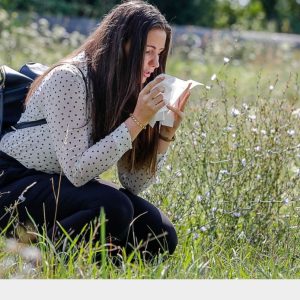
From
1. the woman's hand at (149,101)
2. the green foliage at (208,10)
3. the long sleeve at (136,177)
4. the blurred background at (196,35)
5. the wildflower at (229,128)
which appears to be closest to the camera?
the woman's hand at (149,101)

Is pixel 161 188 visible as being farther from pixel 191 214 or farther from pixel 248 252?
pixel 248 252

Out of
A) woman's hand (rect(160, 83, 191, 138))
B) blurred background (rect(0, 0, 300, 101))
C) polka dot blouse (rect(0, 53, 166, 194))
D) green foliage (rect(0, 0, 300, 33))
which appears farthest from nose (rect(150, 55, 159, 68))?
green foliage (rect(0, 0, 300, 33))

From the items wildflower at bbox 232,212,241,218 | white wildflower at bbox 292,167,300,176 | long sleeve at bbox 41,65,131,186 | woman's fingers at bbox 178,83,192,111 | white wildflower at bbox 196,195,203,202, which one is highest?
woman's fingers at bbox 178,83,192,111

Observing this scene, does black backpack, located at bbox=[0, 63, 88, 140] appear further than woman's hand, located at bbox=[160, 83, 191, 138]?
Yes

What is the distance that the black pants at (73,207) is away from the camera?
144 inches

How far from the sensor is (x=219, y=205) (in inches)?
171

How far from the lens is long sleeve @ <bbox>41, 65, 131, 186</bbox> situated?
11.9 feet

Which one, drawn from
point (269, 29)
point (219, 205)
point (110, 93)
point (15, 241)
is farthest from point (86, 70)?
point (269, 29)

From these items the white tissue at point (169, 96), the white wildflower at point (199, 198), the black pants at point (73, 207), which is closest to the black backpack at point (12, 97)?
the black pants at point (73, 207)

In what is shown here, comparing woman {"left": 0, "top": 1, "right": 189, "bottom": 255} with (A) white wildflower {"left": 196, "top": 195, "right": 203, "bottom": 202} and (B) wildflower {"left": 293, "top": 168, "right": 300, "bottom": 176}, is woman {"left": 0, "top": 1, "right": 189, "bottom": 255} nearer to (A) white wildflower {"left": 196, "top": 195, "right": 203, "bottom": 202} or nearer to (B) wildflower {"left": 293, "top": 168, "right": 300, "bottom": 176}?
(A) white wildflower {"left": 196, "top": 195, "right": 203, "bottom": 202}

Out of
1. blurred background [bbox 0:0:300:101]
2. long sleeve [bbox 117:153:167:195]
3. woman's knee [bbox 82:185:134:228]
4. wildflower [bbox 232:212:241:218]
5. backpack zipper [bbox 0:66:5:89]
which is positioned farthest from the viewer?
blurred background [bbox 0:0:300:101]

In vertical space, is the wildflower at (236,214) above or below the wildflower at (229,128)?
below

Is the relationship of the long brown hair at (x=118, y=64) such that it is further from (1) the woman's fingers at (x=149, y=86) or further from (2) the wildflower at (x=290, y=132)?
(2) the wildflower at (x=290, y=132)

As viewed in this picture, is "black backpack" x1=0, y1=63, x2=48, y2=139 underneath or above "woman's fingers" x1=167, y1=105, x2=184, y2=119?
underneath
